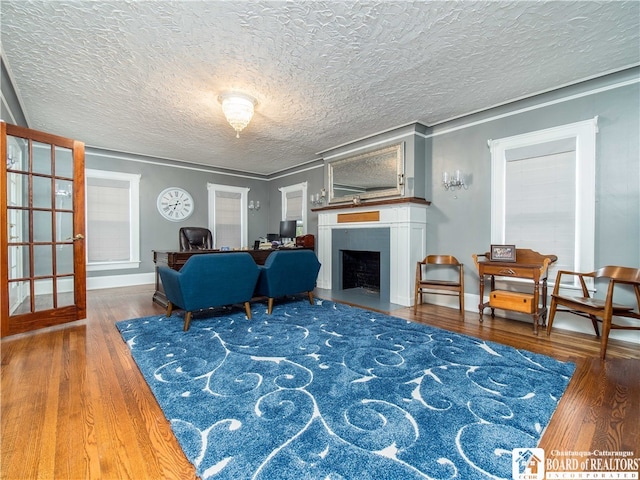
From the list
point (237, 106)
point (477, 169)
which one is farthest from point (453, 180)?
point (237, 106)

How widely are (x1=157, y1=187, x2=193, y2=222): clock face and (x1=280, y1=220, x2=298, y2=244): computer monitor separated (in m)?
2.12

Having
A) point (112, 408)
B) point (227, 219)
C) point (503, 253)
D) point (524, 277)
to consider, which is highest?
point (227, 219)

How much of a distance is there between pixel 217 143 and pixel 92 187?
254 cm

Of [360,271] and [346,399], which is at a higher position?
[360,271]

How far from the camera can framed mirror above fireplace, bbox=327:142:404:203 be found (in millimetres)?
4320

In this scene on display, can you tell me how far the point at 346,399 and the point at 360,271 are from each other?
150 inches

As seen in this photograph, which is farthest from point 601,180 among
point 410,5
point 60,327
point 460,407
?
point 60,327

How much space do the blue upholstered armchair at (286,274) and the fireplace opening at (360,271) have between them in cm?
Result: 151

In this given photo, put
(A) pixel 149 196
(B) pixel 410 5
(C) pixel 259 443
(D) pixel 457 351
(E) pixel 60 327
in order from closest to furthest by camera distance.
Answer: (C) pixel 259 443 → (B) pixel 410 5 → (D) pixel 457 351 → (E) pixel 60 327 → (A) pixel 149 196

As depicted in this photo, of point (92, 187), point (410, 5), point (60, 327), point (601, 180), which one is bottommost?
point (60, 327)

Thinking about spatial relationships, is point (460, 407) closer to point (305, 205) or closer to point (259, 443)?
point (259, 443)

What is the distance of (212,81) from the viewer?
2957mm

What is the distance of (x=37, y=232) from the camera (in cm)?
468

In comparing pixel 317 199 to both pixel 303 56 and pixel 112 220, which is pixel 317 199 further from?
pixel 112 220
